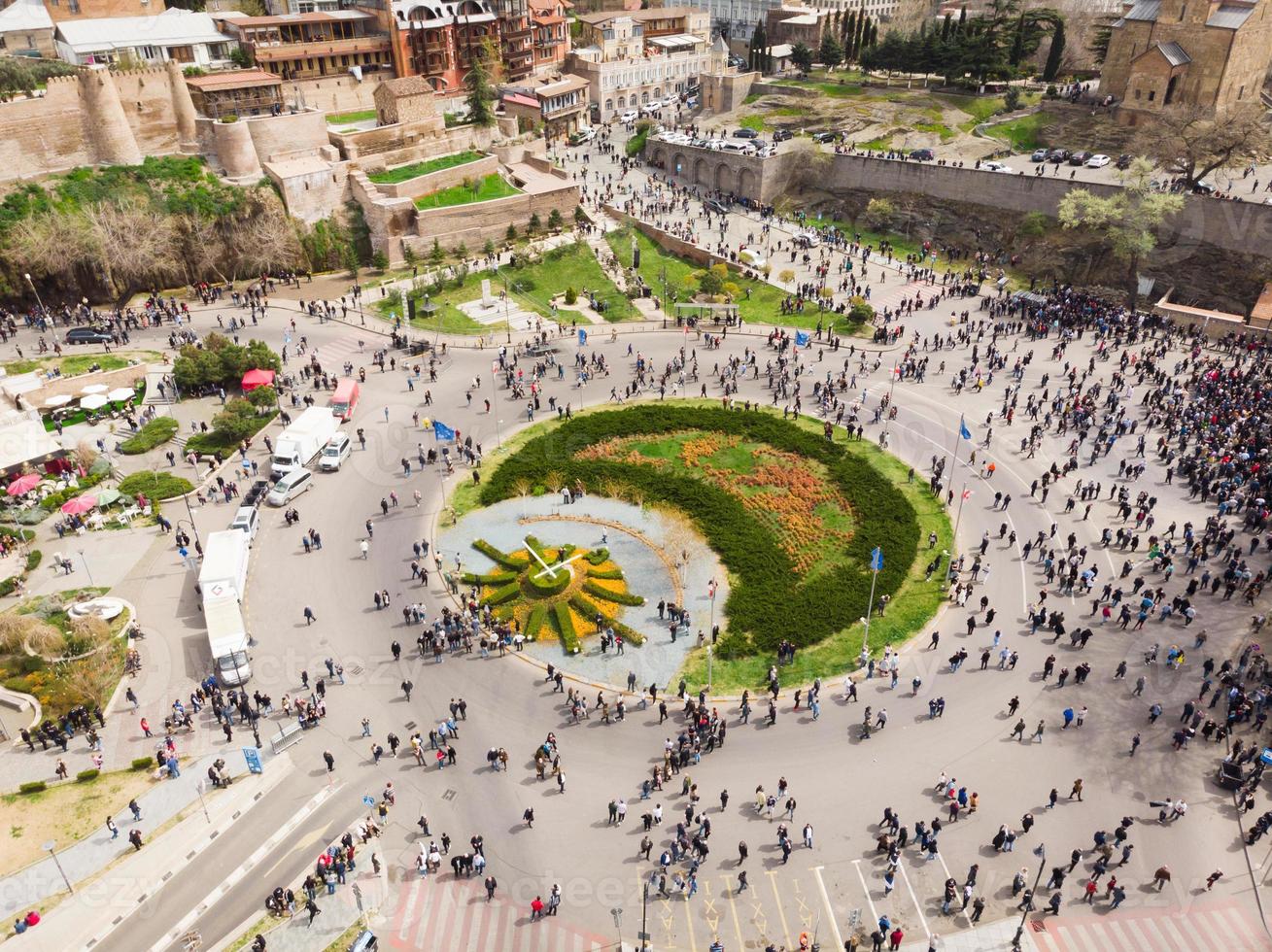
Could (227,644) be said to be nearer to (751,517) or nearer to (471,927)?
(471,927)

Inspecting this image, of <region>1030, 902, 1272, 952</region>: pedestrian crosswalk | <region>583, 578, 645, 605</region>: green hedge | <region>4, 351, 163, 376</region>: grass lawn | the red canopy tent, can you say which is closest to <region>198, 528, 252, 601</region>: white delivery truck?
<region>583, 578, 645, 605</region>: green hedge

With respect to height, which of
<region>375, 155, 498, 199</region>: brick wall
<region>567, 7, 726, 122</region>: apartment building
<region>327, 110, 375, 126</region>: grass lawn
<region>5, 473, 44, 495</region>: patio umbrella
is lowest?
<region>5, 473, 44, 495</region>: patio umbrella

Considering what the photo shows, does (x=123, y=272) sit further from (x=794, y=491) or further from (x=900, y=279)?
(x=900, y=279)

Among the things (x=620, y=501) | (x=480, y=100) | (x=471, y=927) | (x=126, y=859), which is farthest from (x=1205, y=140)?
(x=126, y=859)

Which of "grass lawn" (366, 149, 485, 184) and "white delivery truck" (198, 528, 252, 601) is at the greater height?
"grass lawn" (366, 149, 485, 184)

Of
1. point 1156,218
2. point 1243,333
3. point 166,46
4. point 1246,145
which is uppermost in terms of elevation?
point 166,46

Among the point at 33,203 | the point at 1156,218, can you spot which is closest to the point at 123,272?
the point at 33,203

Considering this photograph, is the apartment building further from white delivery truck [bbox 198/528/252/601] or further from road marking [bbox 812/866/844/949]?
road marking [bbox 812/866/844/949]
